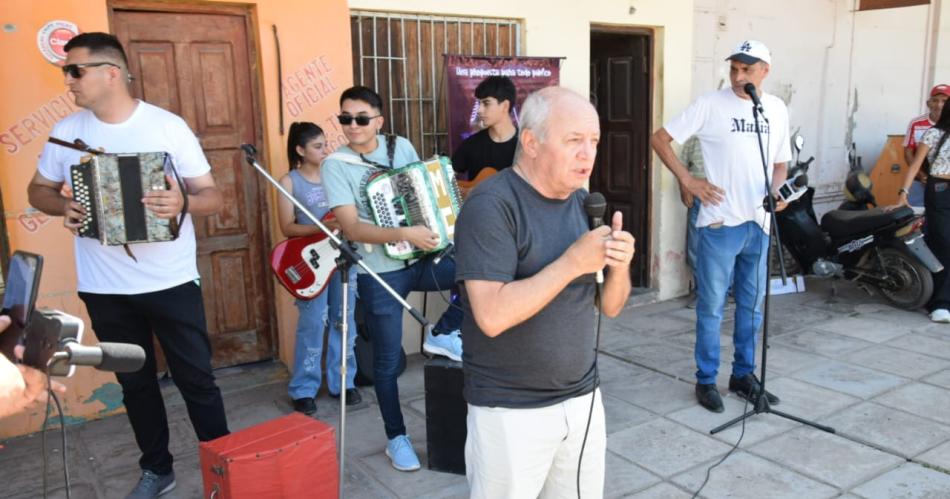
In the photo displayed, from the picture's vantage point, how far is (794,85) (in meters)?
7.80

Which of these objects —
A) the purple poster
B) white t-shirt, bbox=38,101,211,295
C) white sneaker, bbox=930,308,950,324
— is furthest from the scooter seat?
white t-shirt, bbox=38,101,211,295

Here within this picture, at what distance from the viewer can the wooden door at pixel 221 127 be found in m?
4.38

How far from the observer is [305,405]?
448 centimetres

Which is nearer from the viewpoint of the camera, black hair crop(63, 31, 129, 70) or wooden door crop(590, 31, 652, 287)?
black hair crop(63, 31, 129, 70)

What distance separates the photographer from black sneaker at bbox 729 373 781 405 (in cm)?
445

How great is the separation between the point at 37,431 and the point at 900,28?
9.69m

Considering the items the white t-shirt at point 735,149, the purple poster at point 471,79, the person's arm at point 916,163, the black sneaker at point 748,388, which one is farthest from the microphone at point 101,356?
the person's arm at point 916,163

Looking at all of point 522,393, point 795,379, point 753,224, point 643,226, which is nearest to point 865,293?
point 643,226

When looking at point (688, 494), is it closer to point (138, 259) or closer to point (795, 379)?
point (795, 379)

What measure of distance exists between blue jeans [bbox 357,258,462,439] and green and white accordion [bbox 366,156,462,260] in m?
0.14

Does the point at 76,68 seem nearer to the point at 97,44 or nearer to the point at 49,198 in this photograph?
the point at 97,44

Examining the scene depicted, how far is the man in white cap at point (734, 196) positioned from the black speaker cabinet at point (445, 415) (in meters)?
1.69

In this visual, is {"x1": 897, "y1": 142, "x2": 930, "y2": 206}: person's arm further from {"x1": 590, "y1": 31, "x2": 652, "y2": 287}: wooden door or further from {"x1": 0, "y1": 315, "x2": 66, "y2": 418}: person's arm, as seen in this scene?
{"x1": 0, "y1": 315, "x2": 66, "y2": 418}: person's arm

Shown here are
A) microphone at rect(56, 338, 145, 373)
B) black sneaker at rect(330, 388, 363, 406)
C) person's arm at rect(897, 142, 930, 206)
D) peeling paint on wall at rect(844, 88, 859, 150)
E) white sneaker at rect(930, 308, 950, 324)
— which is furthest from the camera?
peeling paint on wall at rect(844, 88, 859, 150)
